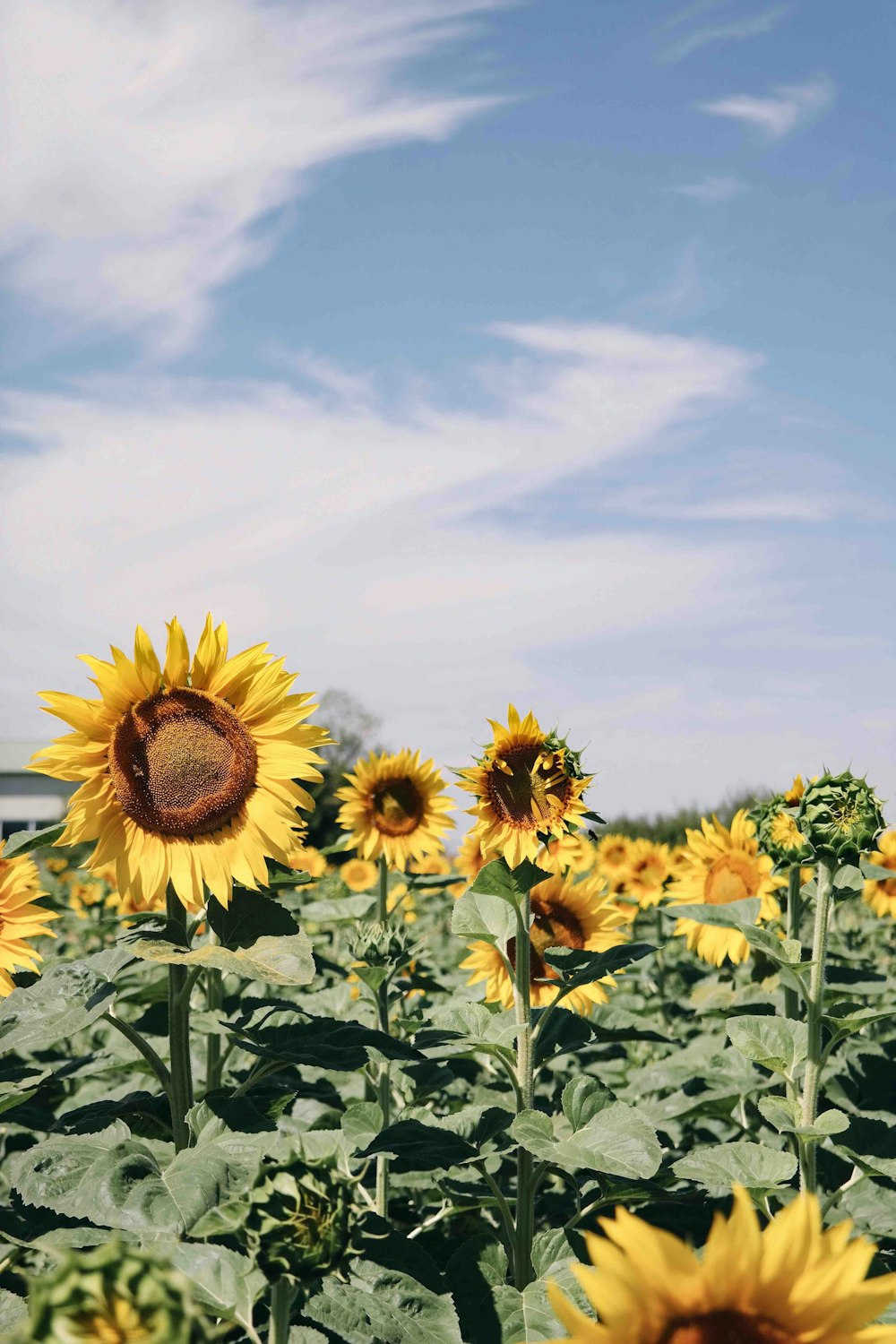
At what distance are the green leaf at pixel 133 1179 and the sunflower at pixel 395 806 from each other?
295cm

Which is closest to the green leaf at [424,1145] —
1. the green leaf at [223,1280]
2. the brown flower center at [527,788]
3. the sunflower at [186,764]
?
the sunflower at [186,764]

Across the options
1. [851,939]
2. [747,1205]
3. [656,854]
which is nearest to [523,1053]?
[747,1205]

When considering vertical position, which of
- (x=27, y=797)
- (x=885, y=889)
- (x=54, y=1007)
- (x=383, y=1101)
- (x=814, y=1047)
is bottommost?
(x=383, y=1101)

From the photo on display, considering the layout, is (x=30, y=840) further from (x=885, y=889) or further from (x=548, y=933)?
(x=885, y=889)

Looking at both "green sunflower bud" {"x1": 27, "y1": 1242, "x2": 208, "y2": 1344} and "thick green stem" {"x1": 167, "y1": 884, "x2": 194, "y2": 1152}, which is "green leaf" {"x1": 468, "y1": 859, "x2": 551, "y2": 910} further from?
"green sunflower bud" {"x1": 27, "y1": 1242, "x2": 208, "y2": 1344}

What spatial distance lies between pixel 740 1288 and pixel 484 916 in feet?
6.78

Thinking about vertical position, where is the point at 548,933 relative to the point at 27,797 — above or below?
below

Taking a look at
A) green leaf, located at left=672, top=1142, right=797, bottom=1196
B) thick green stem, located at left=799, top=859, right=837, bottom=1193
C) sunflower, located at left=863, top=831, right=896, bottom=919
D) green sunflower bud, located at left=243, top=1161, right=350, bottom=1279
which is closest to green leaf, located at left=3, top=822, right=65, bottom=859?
green sunflower bud, located at left=243, top=1161, right=350, bottom=1279

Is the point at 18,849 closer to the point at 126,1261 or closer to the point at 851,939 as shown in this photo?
the point at 126,1261

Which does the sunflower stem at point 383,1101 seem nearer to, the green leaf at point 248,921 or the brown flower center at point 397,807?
the green leaf at point 248,921

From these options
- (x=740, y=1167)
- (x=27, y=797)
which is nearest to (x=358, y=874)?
(x=740, y=1167)

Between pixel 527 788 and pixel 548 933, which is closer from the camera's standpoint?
pixel 527 788

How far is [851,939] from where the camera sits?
775 cm

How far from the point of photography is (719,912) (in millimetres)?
3363
